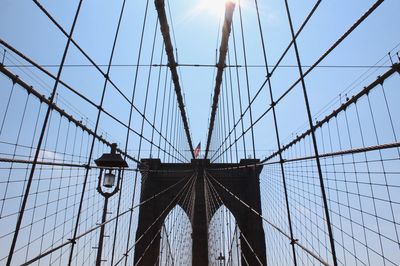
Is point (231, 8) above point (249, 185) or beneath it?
above

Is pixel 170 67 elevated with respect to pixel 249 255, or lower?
elevated

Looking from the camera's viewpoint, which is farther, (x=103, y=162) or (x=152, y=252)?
(x=152, y=252)

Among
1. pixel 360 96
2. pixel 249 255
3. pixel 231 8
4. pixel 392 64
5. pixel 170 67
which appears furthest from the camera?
pixel 249 255

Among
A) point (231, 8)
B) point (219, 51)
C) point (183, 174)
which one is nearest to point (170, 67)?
point (219, 51)

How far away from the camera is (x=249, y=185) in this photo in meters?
15.3

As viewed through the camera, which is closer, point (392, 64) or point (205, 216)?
point (392, 64)

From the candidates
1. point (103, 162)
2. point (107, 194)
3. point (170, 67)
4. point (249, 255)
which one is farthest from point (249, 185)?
point (103, 162)

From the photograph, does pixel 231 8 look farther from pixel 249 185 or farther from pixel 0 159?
pixel 249 185

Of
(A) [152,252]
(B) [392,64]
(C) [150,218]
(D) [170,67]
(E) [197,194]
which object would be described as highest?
(D) [170,67]

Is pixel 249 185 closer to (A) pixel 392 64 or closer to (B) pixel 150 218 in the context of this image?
(B) pixel 150 218

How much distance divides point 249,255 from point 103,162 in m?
10.6

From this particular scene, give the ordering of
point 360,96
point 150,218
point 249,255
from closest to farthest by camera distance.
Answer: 1. point 360,96
2. point 249,255
3. point 150,218

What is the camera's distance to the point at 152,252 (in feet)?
46.3

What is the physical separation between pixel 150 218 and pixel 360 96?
11484 mm
